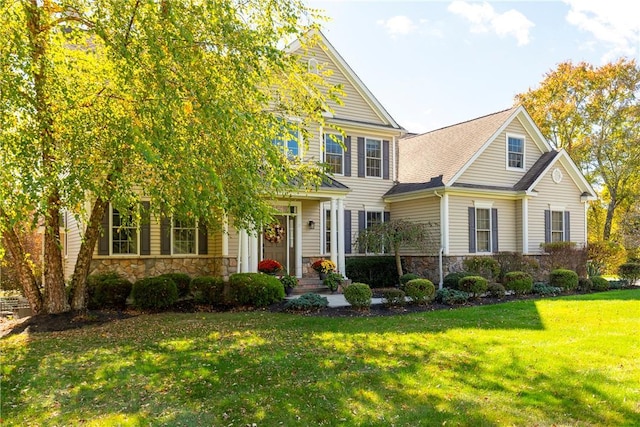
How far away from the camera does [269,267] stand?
1365 cm

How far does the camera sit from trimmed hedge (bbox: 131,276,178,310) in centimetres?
1116

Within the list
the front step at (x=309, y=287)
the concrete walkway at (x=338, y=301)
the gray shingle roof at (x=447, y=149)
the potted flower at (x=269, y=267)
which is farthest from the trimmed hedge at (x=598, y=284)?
the potted flower at (x=269, y=267)

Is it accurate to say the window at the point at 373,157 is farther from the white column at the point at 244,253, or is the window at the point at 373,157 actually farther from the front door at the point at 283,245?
the white column at the point at 244,253

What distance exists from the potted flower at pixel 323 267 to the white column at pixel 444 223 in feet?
13.4

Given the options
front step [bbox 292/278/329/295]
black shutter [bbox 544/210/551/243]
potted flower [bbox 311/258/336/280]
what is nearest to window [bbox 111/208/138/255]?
front step [bbox 292/278/329/295]

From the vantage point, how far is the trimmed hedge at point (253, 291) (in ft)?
37.1

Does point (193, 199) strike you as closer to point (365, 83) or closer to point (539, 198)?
point (365, 83)

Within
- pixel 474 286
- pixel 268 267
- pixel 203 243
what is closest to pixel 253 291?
pixel 268 267

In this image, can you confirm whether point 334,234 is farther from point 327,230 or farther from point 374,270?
point 374,270

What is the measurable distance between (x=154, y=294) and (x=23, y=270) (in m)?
2.62

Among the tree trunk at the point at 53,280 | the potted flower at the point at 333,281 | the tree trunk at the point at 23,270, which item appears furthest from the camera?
the potted flower at the point at 333,281

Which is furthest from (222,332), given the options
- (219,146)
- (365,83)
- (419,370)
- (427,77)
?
(365,83)

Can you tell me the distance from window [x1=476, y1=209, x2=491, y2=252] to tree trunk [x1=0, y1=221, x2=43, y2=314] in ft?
43.6

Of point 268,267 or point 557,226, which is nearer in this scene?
point 268,267
